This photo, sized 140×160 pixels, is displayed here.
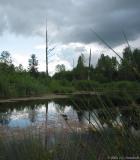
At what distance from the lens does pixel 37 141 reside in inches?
153

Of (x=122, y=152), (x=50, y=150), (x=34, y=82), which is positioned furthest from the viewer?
(x=34, y=82)

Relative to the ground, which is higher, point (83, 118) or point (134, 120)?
point (134, 120)

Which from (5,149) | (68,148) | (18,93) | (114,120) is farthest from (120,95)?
(18,93)

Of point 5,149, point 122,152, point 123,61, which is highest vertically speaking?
point 123,61

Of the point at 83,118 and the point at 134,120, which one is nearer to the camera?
the point at 134,120

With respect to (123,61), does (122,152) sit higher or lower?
lower

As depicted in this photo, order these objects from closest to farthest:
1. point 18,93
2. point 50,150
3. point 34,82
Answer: point 50,150 < point 18,93 < point 34,82

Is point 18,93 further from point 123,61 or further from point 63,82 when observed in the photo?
point 123,61

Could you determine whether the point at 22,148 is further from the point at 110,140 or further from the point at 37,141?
the point at 110,140

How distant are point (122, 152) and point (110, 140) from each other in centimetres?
9

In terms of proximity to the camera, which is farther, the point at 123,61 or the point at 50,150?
the point at 50,150

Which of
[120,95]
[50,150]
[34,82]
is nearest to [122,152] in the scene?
[120,95]

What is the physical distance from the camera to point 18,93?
23.3m

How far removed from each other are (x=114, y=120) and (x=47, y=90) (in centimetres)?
2535
